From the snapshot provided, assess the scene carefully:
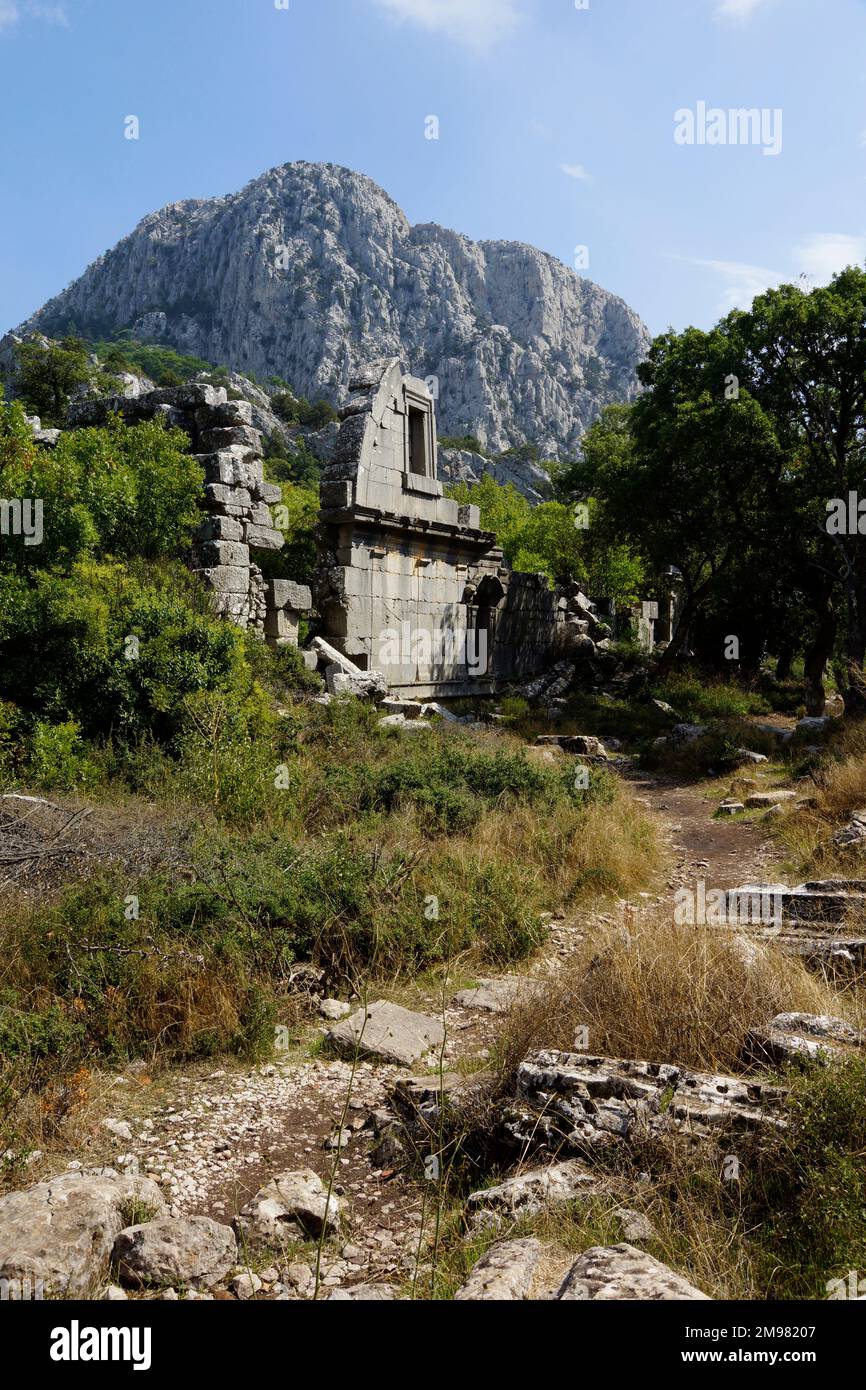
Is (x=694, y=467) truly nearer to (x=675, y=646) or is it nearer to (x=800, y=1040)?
(x=675, y=646)

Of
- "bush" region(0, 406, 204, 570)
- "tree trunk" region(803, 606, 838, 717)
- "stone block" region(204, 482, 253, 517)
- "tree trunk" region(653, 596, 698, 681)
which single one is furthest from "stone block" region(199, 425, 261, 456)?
"tree trunk" region(803, 606, 838, 717)

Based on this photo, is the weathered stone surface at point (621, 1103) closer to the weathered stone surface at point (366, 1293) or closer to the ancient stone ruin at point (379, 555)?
the weathered stone surface at point (366, 1293)

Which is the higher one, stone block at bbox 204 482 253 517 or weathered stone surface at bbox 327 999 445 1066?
stone block at bbox 204 482 253 517

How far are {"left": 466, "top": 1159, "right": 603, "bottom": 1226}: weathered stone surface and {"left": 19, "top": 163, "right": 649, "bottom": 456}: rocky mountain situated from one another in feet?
304

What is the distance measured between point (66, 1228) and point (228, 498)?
34.0 ft

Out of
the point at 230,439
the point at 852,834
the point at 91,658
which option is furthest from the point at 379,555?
the point at 852,834

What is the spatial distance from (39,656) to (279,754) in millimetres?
2591

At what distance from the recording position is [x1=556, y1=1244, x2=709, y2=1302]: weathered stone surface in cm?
233

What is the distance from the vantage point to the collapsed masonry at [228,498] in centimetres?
1177

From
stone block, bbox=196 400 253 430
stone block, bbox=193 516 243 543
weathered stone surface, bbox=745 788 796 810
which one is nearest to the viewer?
weathered stone surface, bbox=745 788 796 810

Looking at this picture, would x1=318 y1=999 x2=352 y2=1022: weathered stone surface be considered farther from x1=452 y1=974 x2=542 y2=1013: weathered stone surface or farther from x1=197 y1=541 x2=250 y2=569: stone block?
x1=197 y1=541 x2=250 y2=569: stone block

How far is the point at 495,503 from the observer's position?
119 feet

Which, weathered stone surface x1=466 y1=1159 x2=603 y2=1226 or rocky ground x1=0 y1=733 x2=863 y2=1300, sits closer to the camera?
rocky ground x1=0 y1=733 x2=863 y2=1300
